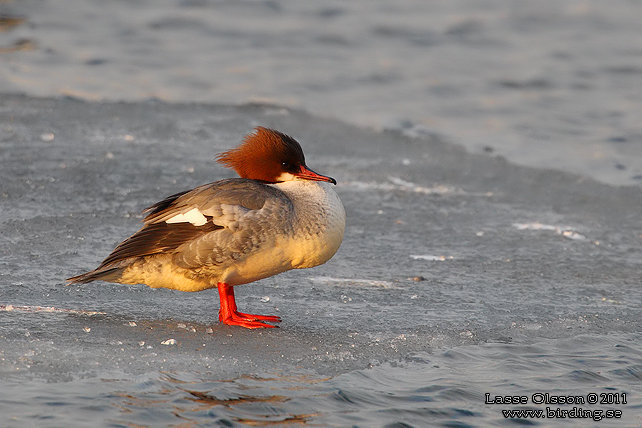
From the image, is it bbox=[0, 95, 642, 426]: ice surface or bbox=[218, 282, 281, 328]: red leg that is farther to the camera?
bbox=[218, 282, 281, 328]: red leg

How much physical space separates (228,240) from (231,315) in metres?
0.42

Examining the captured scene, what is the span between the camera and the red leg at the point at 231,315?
427 centimetres

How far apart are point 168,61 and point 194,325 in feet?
24.5

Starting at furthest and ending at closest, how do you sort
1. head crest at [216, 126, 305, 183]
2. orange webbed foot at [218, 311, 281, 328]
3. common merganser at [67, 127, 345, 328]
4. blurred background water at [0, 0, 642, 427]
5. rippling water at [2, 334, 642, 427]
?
head crest at [216, 126, 305, 183]
orange webbed foot at [218, 311, 281, 328]
common merganser at [67, 127, 345, 328]
blurred background water at [0, 0, 642, 427]
rippling water at [2, 334, 642, 427]

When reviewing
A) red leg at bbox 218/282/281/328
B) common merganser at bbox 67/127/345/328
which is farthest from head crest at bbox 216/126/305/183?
red leg at bbox 218/282/281/328

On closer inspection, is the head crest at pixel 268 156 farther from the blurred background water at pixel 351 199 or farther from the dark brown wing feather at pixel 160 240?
the blurred background water at pixel 351 199

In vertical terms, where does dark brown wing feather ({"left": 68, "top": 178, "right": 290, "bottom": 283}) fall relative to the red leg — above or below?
above

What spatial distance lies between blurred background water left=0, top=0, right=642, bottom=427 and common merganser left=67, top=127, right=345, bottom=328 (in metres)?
0.23

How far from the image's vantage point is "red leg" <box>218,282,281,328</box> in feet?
14.0

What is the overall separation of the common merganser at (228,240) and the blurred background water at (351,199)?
23 centimetres

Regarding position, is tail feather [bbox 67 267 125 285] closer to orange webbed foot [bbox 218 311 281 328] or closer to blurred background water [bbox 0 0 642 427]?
blurred background water [bbox 0 0 642 427]

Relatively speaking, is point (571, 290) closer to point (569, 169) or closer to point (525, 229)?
point (525, 229)

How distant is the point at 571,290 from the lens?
5.06 meters

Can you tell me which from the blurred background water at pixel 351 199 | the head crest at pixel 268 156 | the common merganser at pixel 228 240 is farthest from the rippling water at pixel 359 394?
Answer: the head crest at pixel 268 156
